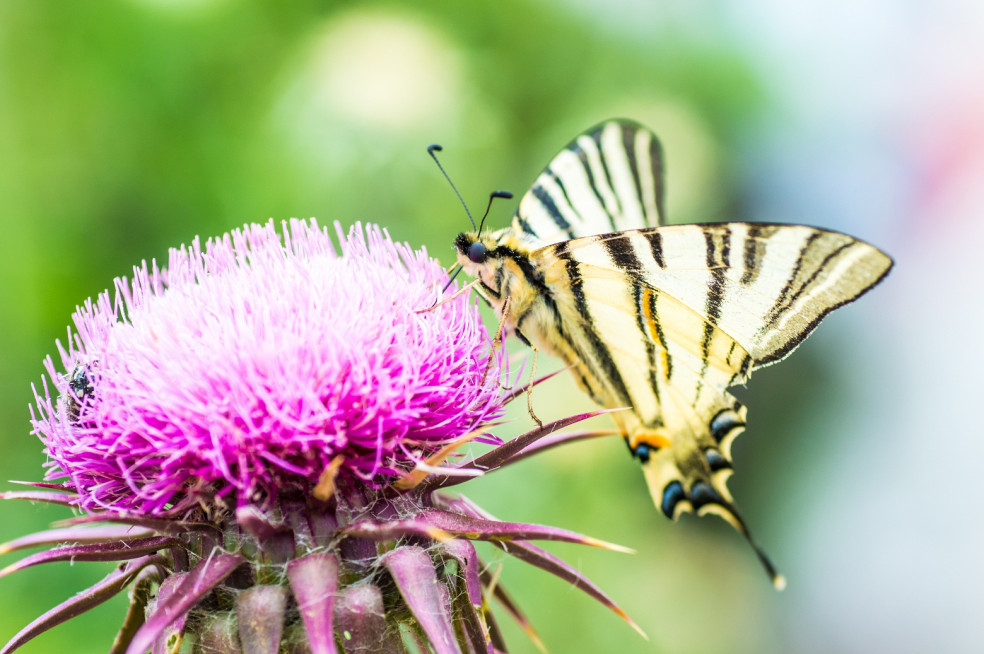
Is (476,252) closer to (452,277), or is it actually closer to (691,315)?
(452,277)

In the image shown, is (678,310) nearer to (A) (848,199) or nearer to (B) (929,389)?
(A) (848,199)

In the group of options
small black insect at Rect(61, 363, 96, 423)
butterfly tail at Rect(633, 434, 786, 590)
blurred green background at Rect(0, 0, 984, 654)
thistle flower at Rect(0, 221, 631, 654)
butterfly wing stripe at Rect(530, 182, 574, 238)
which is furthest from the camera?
blurred green background at Rect(0, 0, 984, 654)

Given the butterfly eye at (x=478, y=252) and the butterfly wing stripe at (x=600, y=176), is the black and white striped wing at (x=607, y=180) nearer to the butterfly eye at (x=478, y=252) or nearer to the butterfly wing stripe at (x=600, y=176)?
the butterfly wing stripe at (x=600, y=176)

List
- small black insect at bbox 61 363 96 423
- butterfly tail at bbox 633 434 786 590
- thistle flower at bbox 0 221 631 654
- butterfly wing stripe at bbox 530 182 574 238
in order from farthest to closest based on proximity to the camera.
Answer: butterfly wing stripe at bbox 530 182 574 238, butterfly tail at bbox 633 434 786 590, small black insect at bbox 61 363 96 423, thistle flower at bbox 0 221 631 654

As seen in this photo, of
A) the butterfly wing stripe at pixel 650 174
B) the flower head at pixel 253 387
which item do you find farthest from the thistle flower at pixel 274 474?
the butterfly wing stripe at pixel 650 174

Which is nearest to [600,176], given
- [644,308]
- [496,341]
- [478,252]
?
[644,308]

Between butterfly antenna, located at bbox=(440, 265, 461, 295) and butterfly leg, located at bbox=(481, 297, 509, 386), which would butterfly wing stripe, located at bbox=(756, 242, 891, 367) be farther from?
butterfly antenna, located at bbox=(440, 265, 461, 295)

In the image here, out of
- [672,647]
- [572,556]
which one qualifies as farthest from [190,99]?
[672,647]

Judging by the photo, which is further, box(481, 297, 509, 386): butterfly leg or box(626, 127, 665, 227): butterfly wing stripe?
box(626, 127, 665, 227): butterfly wing stripe

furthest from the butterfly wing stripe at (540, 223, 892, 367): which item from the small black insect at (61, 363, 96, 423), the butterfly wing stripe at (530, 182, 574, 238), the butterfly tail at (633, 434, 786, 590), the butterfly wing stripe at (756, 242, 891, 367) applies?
the small black insect at (61, 363, 96, 423)
